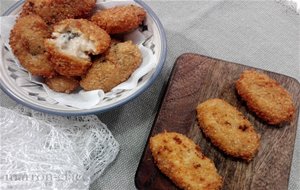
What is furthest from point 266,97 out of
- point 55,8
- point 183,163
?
point 55,8

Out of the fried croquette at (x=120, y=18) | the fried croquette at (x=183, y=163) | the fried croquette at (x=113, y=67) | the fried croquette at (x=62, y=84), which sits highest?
the fried croquette at (x=120, y=18)

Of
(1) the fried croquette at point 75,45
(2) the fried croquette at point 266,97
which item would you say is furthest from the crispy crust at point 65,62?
(2) the fried croquette at point 266,97

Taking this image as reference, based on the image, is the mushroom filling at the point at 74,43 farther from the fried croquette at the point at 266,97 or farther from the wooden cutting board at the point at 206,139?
the fried croquette at the point at 266,97

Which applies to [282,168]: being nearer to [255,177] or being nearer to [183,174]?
[255,177]

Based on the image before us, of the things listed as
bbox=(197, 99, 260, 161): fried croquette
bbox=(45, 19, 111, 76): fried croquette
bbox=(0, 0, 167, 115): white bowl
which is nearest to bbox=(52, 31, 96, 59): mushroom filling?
bbox=(45, 19, 111, 76): fried croquette

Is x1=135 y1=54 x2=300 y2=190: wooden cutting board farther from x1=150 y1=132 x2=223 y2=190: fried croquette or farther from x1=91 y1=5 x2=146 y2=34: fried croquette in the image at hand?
x1=91 y1=5 x2=146 y2=34: fried croquette

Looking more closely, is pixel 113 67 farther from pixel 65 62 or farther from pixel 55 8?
pixel 55 8
